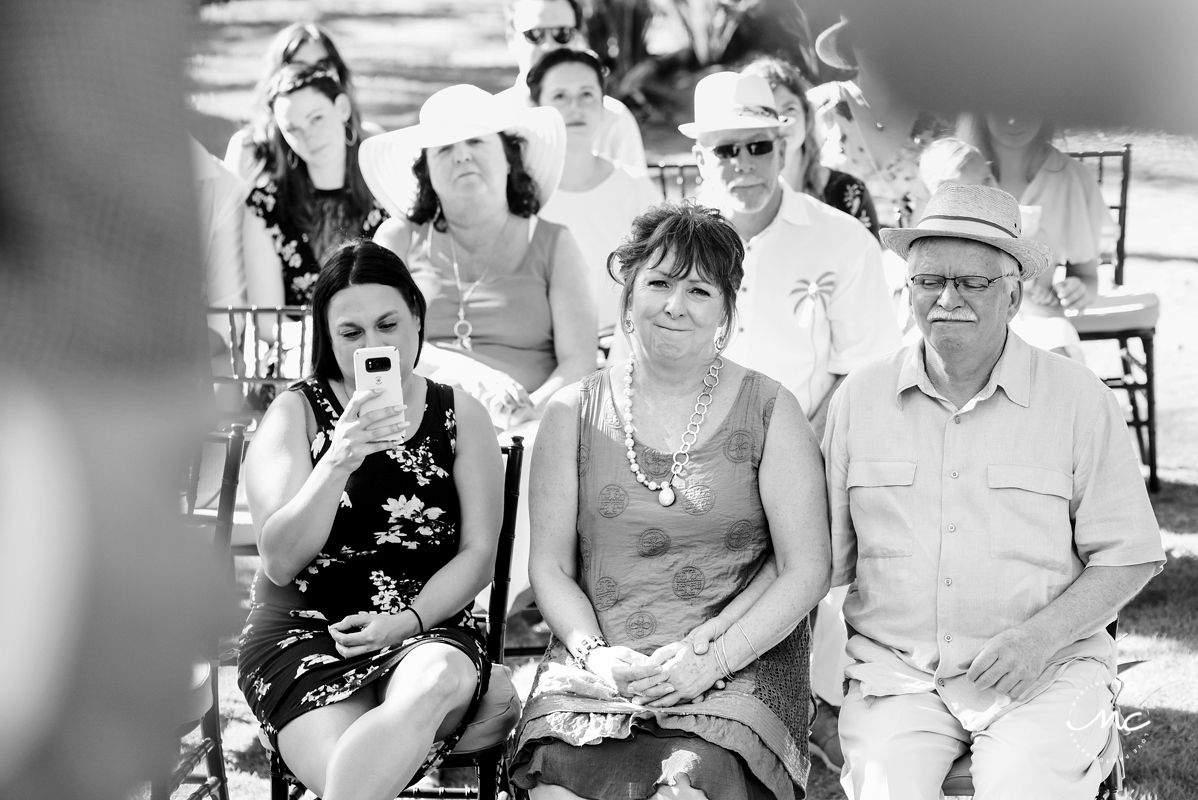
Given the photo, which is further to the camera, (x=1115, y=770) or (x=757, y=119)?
(x=757, y=119)

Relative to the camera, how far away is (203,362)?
0.36 m

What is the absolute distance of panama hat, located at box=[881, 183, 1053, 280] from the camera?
2.48 metres

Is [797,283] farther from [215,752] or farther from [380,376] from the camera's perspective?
[215,752]

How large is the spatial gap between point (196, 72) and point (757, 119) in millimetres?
3561

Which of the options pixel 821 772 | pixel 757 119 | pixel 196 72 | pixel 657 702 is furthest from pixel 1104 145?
pixel 757 119

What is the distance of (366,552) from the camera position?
2.74 m

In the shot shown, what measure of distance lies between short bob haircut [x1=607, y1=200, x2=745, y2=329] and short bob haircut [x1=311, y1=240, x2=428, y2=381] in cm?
47

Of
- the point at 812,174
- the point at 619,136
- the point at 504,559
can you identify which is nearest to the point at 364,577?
the point at 504,559

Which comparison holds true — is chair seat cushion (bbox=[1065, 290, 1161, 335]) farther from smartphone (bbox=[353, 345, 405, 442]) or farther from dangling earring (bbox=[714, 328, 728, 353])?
smartphone (bbox=[353, 345, 405, 442])

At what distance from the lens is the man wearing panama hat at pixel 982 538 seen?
2.37 meters

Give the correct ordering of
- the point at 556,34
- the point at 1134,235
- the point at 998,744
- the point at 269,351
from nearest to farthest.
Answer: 1. the point at 998,744
2. the point at 269,351
3. the point at 1134,235
4. the point at 556,34

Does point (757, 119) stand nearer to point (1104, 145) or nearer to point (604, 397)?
point (604, 397)

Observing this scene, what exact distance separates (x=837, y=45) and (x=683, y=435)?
238cm

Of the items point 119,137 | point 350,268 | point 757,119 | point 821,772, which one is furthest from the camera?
point 757,119
